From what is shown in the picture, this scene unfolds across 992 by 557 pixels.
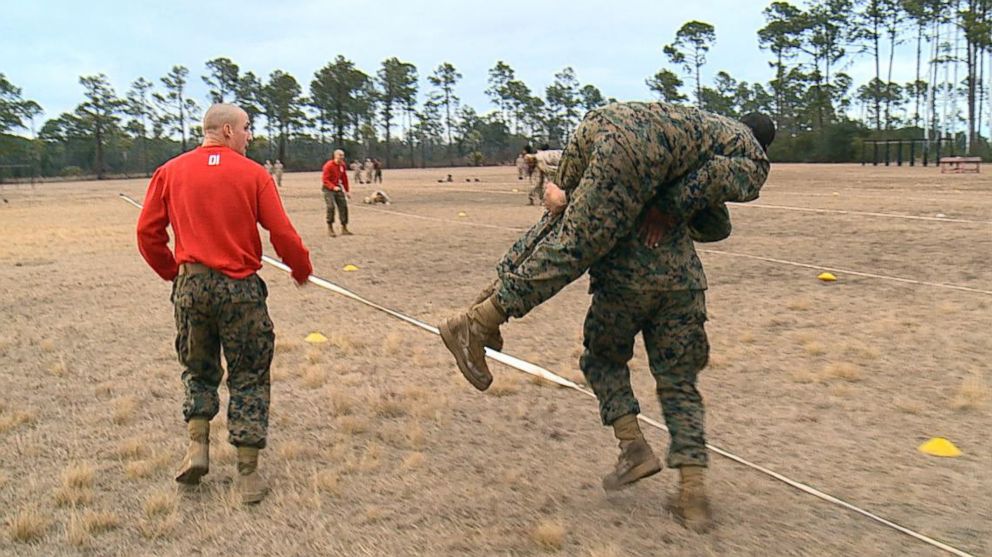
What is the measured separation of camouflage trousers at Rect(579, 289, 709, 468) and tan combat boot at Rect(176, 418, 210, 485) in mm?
1948

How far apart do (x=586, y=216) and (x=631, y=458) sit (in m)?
1.20

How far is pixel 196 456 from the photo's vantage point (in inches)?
160

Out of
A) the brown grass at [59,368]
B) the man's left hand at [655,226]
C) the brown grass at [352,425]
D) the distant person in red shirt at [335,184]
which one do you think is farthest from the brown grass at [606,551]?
the distant person in red shirt at [335,184]

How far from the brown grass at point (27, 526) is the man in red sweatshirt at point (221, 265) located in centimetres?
60

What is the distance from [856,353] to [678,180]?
3853 mm

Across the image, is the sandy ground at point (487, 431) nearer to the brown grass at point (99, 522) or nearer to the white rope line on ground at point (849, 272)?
the brown grass at point (99, 522)

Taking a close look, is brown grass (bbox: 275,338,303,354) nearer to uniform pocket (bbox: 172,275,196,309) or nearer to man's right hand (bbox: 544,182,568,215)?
uniform pocket (bbox: 172,275,196,309)

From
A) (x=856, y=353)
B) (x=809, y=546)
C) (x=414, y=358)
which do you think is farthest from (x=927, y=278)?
(x=809, y=546)

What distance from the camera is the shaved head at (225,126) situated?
3.96 meters

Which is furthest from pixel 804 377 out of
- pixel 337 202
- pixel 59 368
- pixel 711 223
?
pixel 337 202

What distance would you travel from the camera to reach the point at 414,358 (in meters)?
6.84

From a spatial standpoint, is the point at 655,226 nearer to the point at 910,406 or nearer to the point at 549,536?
the point at 549,536

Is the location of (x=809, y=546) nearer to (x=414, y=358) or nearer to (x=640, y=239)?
(x=640, y=239)

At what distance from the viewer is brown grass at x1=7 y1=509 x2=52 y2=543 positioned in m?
3.59
